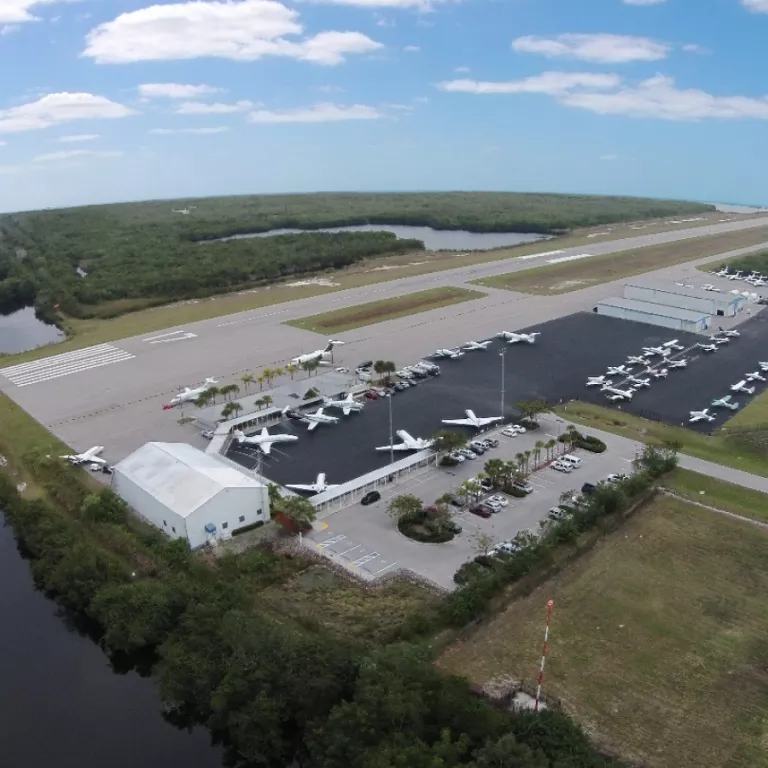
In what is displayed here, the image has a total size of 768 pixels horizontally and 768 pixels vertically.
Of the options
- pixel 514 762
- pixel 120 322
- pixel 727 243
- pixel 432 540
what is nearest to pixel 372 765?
pixel 514 762

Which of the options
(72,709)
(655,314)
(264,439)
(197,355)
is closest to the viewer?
(72,709)

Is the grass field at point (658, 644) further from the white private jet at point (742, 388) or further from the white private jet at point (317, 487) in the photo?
the white private jet at point (742, 388)

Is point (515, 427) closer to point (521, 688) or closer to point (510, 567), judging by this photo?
point (510, 567)

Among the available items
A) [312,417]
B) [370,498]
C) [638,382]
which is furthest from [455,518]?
[638,382]

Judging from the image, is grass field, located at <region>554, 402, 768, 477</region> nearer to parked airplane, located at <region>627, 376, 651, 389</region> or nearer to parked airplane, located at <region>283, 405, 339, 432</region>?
parked airplane, located at <region>627, 376, 651, 389</region>

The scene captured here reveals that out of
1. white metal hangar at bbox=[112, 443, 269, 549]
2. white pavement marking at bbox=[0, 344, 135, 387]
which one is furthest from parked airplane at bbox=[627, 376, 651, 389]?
white pavement marking at bbox=[0, 344, 135, 387]

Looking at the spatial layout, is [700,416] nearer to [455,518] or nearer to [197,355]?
[455,518]
